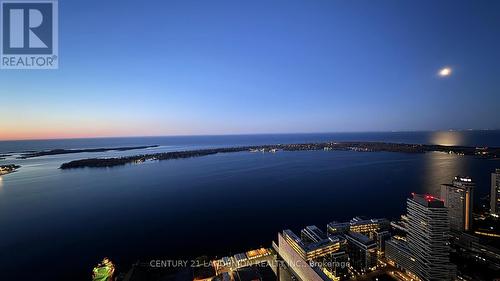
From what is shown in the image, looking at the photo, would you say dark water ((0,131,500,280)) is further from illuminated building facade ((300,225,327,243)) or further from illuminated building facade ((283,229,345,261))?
illuminated building facade ((283,229,345,261))

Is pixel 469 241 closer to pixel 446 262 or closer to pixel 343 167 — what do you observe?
pixel 446 262

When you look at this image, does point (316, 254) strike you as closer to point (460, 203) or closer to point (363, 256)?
point (363, 256)

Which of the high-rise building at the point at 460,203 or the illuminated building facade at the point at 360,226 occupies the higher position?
the high-rise building at the point at 460,203

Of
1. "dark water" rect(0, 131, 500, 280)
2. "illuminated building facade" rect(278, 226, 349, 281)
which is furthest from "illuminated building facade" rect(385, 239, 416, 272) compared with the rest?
"dark water" rect(0, 131, 500, 280)

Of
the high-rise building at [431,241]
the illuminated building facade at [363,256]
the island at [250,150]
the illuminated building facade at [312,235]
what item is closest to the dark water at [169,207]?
the illuminated building facade at [312,235]

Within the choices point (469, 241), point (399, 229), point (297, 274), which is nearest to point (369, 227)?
point (399, 229)

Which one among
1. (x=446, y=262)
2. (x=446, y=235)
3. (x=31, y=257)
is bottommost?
(x=31, y=257)

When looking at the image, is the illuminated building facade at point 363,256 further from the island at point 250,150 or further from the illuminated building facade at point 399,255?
the island at point 250,150
